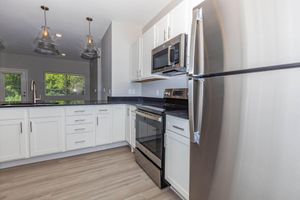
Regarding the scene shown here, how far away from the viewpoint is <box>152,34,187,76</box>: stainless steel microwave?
5.81 ft

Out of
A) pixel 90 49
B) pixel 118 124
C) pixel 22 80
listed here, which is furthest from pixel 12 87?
pixel 118 124

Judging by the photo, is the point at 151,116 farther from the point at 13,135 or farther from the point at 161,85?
the point at 13,135

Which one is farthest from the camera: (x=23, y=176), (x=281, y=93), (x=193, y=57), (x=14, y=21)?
(x=14, y=21)

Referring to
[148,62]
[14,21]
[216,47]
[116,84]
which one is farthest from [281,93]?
[14,21]

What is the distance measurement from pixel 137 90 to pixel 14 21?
305cm

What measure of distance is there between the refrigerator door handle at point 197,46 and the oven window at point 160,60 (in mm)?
1011

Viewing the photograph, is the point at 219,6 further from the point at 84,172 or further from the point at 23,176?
the point at 23,176

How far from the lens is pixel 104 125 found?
2.91m

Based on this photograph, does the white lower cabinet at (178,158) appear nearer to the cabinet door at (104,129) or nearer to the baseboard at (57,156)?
the cabinet door at (104,129)

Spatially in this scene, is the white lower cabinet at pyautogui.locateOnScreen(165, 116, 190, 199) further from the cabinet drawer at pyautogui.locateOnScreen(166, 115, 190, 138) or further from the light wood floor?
the light wood floor

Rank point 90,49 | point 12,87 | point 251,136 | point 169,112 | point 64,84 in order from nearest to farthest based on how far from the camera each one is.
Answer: point 251,136 < point 169,112 < point 90,49 < point 12,87 < point 64,84

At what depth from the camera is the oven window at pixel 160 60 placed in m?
2.12

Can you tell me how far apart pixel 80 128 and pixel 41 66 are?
5523 millimetres

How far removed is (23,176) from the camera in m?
2.03
